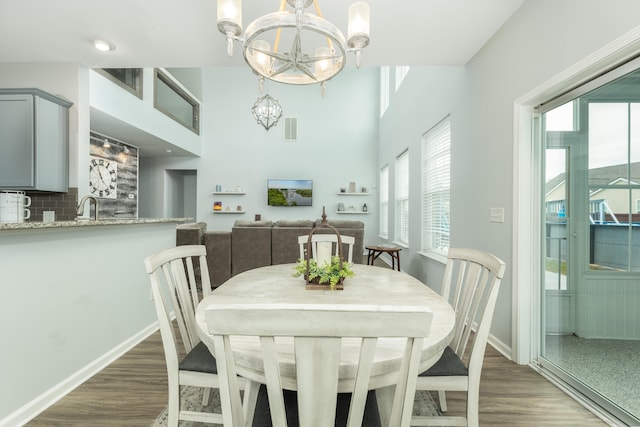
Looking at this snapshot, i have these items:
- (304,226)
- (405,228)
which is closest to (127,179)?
(304,226)

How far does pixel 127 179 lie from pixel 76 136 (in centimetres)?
306

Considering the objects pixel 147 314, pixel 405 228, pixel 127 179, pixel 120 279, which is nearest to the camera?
pixel 120 279

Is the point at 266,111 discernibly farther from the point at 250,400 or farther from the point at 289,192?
the point at 250,400

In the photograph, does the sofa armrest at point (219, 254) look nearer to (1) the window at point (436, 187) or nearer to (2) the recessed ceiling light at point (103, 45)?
(2) the recessed ceiling light at point (103, 45)

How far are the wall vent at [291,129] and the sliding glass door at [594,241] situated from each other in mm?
6200

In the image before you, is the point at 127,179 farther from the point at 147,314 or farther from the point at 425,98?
the point at 425,98

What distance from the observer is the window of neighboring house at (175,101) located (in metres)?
5.75

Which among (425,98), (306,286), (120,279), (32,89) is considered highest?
(425,98)

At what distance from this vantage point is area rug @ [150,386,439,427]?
1.67 meters

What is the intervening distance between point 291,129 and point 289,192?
1590 mm

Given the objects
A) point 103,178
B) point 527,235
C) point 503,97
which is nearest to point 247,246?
point 103,178

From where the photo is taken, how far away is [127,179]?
614 cm

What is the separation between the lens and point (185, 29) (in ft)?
8.59

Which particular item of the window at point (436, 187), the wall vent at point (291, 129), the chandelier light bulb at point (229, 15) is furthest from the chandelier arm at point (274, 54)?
the wall vent at point (291, 129)
